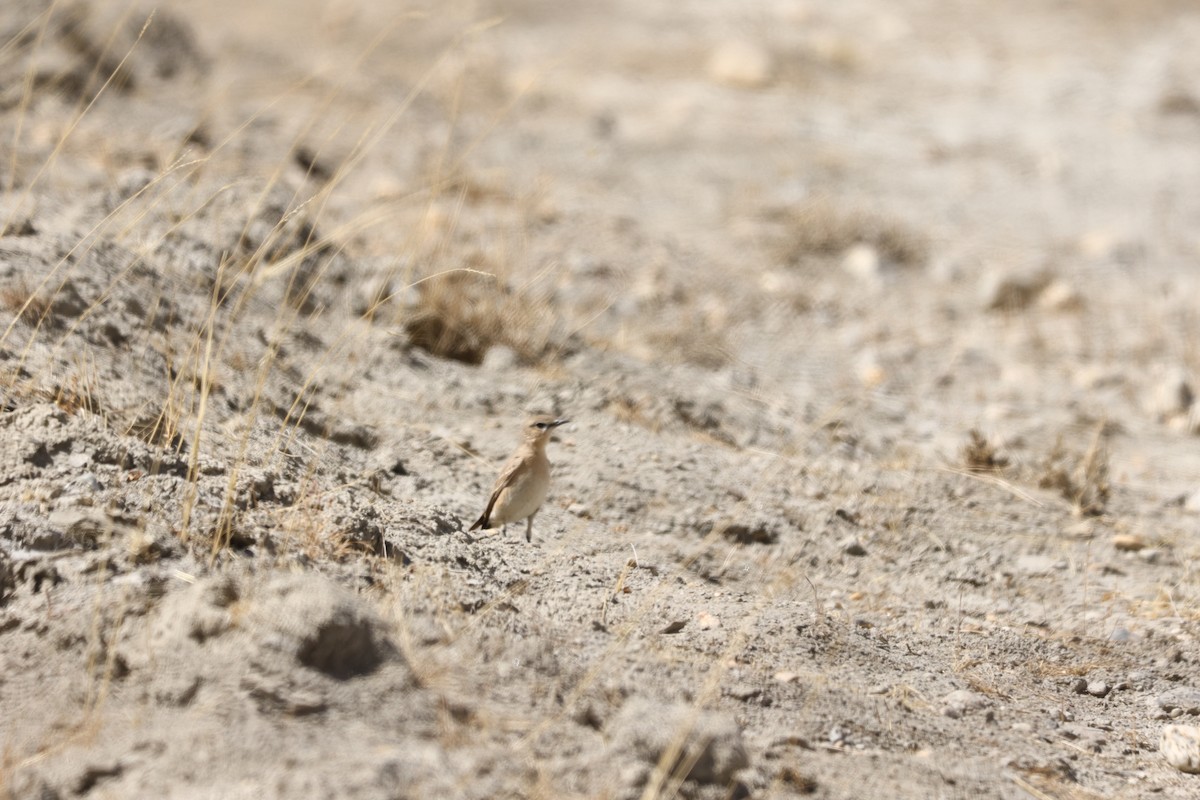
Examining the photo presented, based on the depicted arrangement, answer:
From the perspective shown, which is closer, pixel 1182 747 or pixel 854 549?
pixel 1182 747

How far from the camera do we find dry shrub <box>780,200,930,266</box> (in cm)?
748

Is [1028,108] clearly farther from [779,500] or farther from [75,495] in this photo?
[75,495]

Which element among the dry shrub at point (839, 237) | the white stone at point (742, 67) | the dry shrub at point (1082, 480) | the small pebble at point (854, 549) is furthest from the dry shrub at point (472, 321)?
the white stone at point (742, 67)

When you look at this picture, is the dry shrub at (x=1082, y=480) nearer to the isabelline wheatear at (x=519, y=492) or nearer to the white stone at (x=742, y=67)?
the isabelline wheatear at (x=519, y=492)

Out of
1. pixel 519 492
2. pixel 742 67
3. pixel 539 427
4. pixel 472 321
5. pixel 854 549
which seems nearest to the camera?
pixel 519 492

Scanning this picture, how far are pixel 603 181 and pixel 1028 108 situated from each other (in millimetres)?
4184

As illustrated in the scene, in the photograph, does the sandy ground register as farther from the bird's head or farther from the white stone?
the white stone

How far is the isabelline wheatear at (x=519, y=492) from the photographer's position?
3580 mm

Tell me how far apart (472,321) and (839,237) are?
3336 mm

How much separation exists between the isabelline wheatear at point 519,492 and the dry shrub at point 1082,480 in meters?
2.17

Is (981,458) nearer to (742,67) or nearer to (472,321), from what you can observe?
(472,321)

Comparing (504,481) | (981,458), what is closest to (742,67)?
(981,458)

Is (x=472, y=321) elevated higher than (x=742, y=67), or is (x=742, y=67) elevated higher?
(x=742, y=67)

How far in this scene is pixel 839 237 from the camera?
24.7 feet
